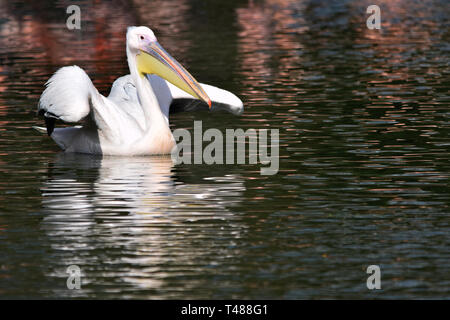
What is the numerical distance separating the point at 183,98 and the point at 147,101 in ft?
4.14

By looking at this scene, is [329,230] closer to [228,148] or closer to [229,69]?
[228,148]

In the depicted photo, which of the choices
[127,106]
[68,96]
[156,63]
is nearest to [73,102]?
[68,96]

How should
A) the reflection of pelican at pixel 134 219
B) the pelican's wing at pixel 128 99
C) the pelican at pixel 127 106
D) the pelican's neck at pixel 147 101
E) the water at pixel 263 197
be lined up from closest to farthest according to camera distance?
1. the water at pixel 263 197
2. the reflection of pelican at pixel 134 219
3. the pelican at pixel 127 106
4. the pelican's neck at pixel 147 101
5. the pelican's wing at pixel 128 99

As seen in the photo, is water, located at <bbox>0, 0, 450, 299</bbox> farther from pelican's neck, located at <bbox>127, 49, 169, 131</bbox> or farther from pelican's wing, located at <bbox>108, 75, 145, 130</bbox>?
pelican's wing, located at <bbox>108, 75, 145, 130</bbox>

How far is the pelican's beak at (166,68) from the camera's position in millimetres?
11526

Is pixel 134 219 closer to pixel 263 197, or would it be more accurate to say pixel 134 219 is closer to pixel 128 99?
pixel 263 197

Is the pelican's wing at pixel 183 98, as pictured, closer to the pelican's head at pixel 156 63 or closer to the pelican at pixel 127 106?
the pelican at pixel 127 106

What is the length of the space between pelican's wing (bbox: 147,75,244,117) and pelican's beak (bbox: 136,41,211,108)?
2.01 feet

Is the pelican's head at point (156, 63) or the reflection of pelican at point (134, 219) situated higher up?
the pelican's head at point (156, 63)

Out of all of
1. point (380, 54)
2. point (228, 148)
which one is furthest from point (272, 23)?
point (228, 148)

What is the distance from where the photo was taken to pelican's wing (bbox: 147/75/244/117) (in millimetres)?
12430

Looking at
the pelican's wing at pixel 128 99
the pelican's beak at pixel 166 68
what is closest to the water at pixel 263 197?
the pelican's wing at pixel 128 99

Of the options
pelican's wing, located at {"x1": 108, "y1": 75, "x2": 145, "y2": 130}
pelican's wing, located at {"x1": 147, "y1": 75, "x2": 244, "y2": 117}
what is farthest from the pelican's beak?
pelican's wing, located at {"x1": 147, "y1": 75, "x2": 244, "y2": 117}

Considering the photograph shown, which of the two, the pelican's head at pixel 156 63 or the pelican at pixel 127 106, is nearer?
the pelican at pixel 127 106
